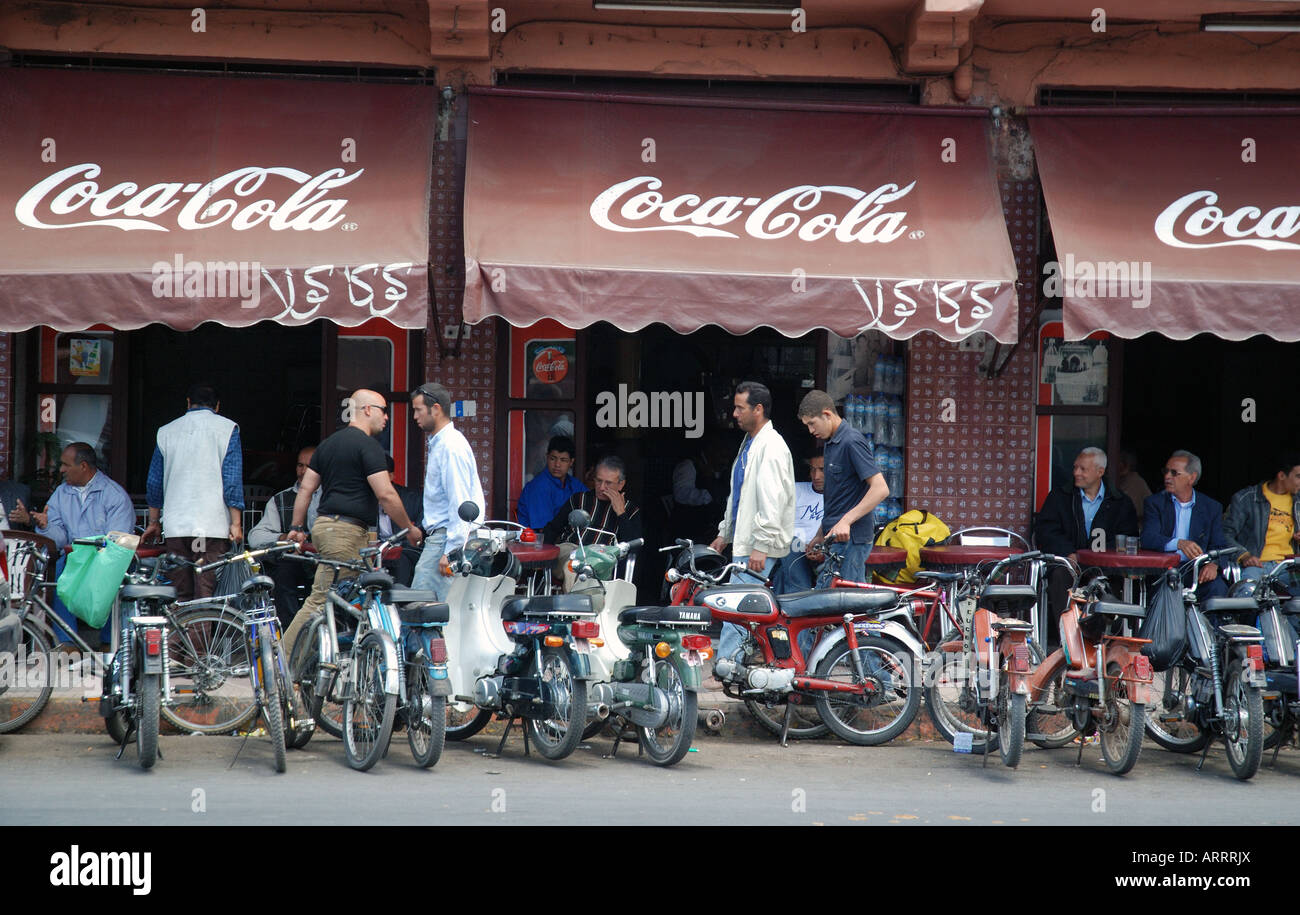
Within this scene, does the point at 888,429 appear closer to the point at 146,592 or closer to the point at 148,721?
the point at 146,592

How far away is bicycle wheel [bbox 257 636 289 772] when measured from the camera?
6738 millimetres

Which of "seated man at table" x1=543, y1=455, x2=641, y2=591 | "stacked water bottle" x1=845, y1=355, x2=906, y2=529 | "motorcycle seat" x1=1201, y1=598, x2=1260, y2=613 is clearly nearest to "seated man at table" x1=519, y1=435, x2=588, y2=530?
"seated man at table" x1=543, y1=455, x2=641, y2=591

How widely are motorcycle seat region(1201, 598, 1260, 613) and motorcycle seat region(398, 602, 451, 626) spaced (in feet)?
13.7

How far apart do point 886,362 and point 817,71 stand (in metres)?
2.22

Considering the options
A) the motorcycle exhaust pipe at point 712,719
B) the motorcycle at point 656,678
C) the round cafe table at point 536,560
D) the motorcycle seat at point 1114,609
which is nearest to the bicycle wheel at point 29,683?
the round cafe table at point 536,560

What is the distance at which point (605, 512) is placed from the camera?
1019 centimetres

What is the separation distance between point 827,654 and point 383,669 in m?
2.52

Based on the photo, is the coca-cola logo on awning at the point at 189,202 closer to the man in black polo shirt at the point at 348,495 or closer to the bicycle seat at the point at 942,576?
the man in black polo shirt at the point at 348,495

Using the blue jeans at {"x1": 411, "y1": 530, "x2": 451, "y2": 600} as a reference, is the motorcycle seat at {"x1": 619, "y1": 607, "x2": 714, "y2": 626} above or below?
below

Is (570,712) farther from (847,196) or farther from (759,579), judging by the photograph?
(847,196)

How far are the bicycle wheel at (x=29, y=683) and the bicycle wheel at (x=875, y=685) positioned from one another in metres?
4.46

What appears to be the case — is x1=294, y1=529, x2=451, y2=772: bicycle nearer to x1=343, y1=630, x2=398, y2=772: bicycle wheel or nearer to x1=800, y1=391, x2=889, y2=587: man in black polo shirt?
x1=343, y1=630, x2=398, y2=772: bicycle wheel

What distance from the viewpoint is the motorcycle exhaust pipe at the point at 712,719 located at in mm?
7930

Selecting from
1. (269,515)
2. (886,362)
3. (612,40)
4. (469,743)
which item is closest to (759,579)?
(469,743)
